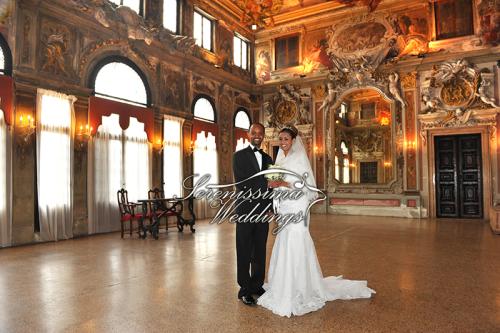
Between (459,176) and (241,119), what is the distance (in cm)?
781

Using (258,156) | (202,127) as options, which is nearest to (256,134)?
(258,156)

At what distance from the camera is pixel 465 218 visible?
11.0 m

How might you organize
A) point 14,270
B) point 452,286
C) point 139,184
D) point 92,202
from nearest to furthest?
point 452,286
point 14,270
point 92,202
point 139,184

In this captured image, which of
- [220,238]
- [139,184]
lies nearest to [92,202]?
[139,184]

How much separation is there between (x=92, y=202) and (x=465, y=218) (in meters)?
10.6

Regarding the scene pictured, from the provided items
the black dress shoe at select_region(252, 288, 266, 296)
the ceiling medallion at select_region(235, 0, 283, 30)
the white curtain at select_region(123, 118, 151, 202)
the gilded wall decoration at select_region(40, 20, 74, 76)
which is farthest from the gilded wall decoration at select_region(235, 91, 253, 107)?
the black dress shoe at select_region(252, 288, 266, 296)

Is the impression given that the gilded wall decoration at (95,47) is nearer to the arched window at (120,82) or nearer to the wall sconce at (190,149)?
the arched window at (120,82)

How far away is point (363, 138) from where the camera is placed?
40.3 feet

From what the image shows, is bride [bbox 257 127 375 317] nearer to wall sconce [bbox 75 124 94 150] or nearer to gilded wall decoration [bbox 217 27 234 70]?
wall sconce [bbox 75 124 94 150]

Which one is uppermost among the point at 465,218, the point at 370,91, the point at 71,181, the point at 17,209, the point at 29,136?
the point at 370,91

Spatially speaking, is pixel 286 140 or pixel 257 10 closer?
pixel 286 140

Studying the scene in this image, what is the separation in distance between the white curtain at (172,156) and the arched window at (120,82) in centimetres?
98

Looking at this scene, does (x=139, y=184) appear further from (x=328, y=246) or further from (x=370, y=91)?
(x=370, y=91)

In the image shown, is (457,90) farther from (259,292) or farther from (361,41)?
(259,292)
